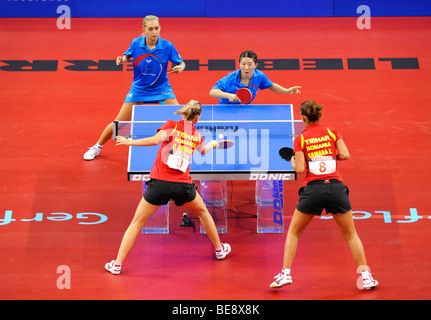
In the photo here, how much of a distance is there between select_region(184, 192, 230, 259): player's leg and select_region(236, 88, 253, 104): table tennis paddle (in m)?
1.39

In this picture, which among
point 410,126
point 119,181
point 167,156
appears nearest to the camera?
point 167,156

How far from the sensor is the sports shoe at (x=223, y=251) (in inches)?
240

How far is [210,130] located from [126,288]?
5.63 feet

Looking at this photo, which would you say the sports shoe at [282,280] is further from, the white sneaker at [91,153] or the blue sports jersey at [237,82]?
the white sneaker at [91,153]

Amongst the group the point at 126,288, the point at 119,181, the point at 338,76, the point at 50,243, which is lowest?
the point at 126,288

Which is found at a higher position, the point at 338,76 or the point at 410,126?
the point at 338,76

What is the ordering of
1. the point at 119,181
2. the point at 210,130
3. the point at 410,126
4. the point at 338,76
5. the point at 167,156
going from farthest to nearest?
the point at 338,76 → the point at 410,126 → the point at 119,181 → the point at 210,130 → the point at 167,156

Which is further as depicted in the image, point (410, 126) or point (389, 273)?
point (410, 126)

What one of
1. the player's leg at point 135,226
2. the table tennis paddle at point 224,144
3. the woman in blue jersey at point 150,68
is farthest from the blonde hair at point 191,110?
the woman in blue jersey at point 150,68

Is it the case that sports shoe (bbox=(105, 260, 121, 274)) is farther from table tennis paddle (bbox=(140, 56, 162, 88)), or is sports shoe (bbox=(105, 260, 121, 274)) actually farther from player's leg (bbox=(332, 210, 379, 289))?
table tennis paddle (bbox=(140, 56, 162, 88))

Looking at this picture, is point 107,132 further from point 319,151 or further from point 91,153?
point 319,151

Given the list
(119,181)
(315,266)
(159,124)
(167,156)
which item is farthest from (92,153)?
(315,266)

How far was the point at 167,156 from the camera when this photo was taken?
563cm

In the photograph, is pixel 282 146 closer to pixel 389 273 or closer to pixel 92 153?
pixel 389 273
